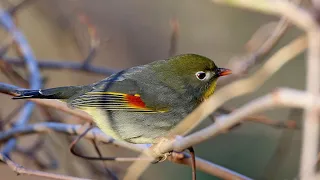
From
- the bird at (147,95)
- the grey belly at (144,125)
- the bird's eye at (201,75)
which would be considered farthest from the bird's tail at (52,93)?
the bird's eye at (201,75)

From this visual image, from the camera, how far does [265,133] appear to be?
6762 mm

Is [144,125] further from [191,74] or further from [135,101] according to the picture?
[191,74]

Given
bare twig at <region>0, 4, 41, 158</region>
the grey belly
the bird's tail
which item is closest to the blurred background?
bare twig at <region>0, 4, 41, 158</region>

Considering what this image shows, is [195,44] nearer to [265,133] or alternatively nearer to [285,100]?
[265,133]

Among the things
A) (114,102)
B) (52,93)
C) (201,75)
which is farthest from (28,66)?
(201,75)

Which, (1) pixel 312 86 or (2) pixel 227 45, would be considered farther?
(2) pixel 227 45

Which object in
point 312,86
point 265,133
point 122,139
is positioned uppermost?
point 265,133

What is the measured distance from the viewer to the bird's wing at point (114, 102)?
10.2 ft

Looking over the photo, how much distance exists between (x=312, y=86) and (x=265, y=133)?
6123 millimetres

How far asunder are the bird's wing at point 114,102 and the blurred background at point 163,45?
242 cm

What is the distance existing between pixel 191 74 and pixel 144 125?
476 millimetres

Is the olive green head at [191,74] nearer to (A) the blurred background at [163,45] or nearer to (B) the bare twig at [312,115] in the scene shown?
(B) the bare twig at [312,115]

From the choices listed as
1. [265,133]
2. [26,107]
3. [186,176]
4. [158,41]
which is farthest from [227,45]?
[26,107]

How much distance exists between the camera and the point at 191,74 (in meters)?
3.21
